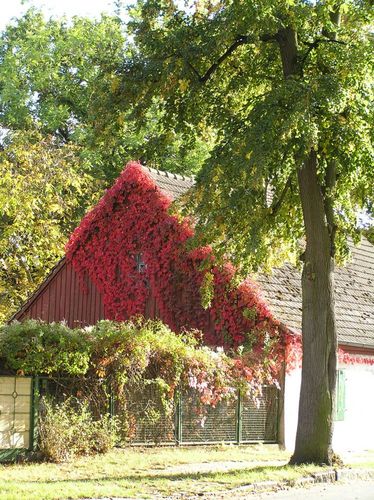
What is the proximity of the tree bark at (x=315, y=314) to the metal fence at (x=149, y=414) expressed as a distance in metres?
3.46

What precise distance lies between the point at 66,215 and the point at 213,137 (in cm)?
1680

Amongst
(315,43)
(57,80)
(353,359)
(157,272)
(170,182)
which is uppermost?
(57,80)

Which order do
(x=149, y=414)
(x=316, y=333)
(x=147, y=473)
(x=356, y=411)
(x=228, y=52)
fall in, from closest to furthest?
1. (x=147, y=473)
2. (x=316, y=333)
3. (x=228, y=52)
4. (x=149, y=414)
5. (x=356, y=411)

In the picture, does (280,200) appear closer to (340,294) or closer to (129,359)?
(129,359)

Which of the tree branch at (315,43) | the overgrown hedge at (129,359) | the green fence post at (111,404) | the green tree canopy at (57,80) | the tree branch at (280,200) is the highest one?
the green tree canopy at (57,80)

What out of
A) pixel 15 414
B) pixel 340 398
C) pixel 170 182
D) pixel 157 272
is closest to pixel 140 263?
pixel 157 272

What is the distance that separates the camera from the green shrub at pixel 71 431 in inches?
671

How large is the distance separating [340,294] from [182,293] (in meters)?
4.74

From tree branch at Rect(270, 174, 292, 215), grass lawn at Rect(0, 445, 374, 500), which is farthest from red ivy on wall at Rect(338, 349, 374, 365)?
tree branch at Rect(270, 174, 292, 215)

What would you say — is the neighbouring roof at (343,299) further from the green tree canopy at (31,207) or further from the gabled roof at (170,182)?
the green tree canopy at (31,207)

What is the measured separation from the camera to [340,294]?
2602 centimetres

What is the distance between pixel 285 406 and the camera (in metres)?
22.0

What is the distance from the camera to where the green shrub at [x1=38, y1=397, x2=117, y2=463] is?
1703cm

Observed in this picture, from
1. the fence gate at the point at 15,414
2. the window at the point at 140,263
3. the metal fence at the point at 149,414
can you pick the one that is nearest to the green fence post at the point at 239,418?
the metal fence at the point at 149,414
